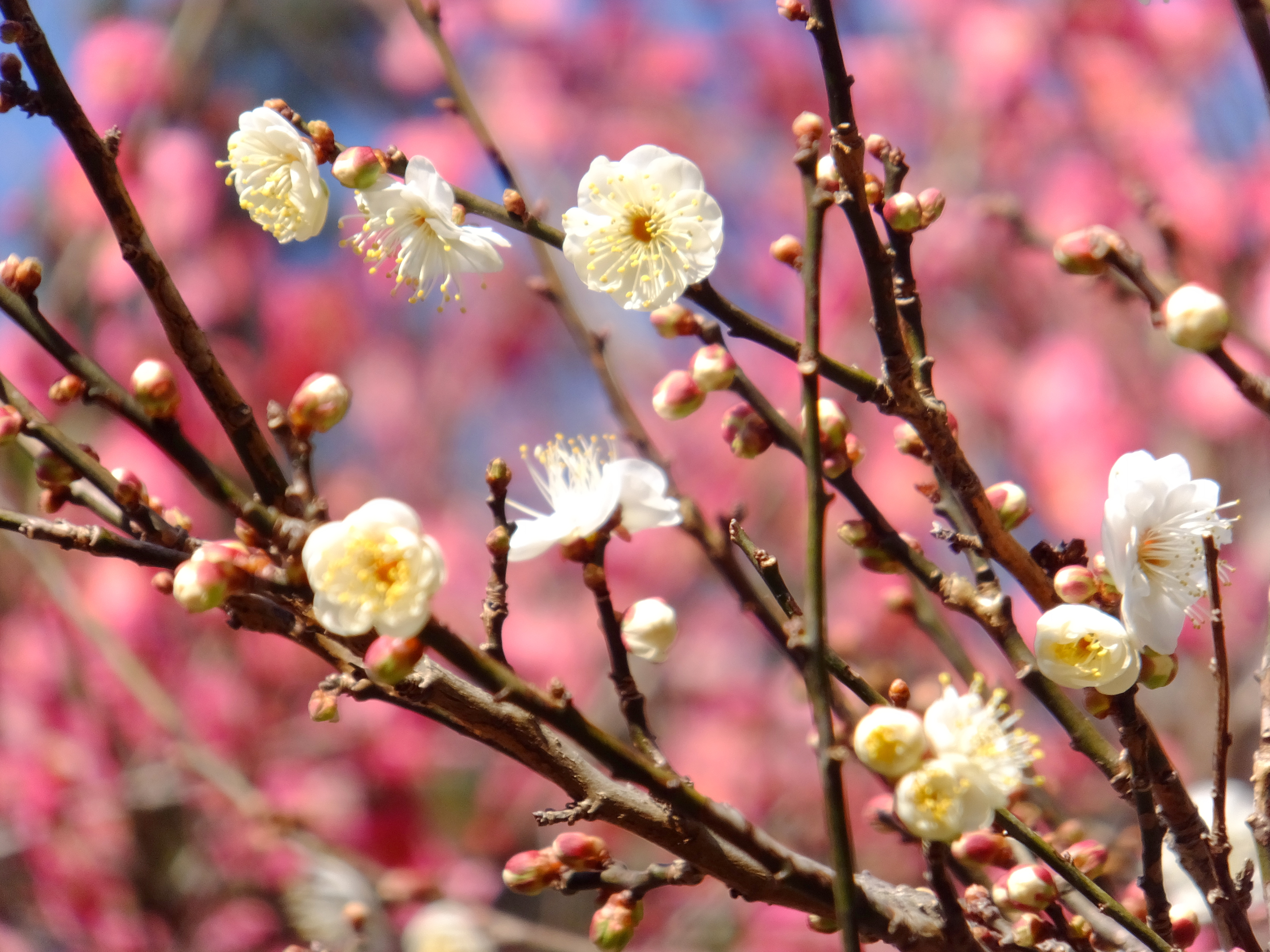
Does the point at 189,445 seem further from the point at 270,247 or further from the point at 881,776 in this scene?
the point at 270,247

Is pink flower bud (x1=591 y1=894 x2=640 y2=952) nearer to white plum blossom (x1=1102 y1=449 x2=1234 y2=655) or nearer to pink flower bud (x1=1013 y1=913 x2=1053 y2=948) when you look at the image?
pink flower bud (x1=1013 y1=913 x2=1053 y2=948)

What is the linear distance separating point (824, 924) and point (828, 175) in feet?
1.55

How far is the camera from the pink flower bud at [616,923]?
0.59 meters

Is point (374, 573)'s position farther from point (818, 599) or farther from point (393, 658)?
point (818, 599)

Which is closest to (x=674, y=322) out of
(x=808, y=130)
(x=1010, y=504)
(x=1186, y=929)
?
(x=808, y=130)

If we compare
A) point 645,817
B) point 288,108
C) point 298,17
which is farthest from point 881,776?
point 298,17

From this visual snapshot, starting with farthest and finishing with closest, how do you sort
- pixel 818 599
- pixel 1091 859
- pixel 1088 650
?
pixel 1091 859 < pixel 1088 650 < pixel 818 599

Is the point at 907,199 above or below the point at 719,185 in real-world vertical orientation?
below

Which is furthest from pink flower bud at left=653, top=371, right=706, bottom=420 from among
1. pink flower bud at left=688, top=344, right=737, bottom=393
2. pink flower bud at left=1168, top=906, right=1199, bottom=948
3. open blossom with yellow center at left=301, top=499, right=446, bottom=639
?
pink flower bud at left=1168, top=906, right=1199, bottom=948

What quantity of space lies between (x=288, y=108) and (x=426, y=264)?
144 mm

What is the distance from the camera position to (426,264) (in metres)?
0.74

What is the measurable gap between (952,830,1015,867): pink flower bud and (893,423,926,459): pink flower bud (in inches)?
10.2

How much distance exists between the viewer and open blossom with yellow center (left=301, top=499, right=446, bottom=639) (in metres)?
0.45

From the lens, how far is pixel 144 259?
1.66 feet
